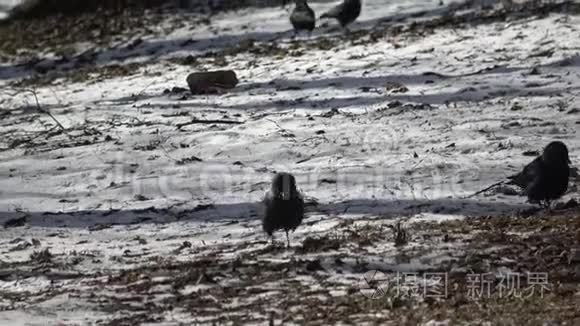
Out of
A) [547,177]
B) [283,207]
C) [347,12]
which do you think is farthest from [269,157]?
[347,12]

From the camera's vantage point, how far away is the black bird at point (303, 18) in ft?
48.0

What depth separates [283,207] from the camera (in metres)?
6.95

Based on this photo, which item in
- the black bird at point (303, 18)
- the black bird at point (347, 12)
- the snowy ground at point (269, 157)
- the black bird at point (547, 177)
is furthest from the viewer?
the black bird at point (347, 12)

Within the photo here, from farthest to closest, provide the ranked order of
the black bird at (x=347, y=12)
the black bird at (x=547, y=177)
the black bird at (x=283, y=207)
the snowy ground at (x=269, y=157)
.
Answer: the black bird at (x=347, y=12), the black bird at (x=547, y=177), the black bird at (x=283, y=207), the snowy ground at (x=269, y=157)

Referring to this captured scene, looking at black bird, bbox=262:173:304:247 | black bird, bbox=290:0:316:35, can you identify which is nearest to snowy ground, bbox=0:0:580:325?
black bird, bbox=262:173:304:247

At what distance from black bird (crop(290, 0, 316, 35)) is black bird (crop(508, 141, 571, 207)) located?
7.63 m

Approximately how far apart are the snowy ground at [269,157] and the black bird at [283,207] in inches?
7.9

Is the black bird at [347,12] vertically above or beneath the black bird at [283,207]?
above

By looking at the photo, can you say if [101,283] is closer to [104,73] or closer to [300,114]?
[300,114]

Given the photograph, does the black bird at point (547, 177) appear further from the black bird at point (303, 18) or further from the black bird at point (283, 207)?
the black bird at point (303, 18)

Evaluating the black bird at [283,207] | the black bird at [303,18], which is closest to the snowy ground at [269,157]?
the black bird at [283,207]

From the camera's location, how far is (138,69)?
14422 millimetres

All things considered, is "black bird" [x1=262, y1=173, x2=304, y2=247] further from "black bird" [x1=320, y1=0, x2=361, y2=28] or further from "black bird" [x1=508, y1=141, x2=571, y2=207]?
"black bird" [x1=320, y1=0, x2=361, y2=28]

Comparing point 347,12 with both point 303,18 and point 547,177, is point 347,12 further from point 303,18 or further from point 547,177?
point 547,177
